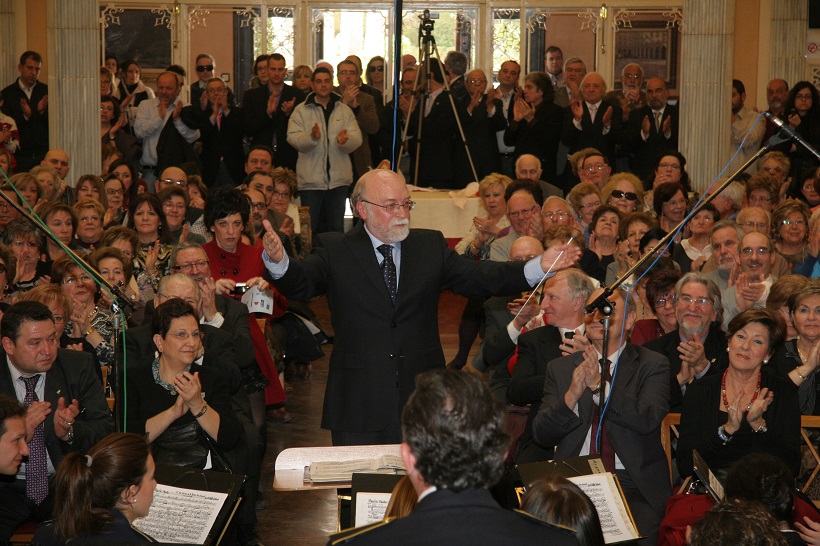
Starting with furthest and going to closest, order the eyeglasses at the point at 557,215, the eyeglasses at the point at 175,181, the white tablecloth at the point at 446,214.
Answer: the white tablecloth at the point at 446,214, the eyeglasses at the point at 175,181, the eyeglasses at the point at 557,215

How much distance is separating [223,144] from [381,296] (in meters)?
6.40

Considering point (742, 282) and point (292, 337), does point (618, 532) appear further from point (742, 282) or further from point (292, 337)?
point (292, 337)

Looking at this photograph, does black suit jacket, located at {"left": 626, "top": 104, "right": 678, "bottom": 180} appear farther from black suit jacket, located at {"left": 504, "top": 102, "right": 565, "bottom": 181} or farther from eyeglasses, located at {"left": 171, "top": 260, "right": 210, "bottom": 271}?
eyeglasses, located at {"left": 171, "top": 260, "right": 210, "bottom": 271}

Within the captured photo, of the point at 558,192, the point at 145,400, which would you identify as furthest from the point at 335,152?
the point at 145,400

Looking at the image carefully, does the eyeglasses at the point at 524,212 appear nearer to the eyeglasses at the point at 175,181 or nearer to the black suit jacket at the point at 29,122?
the eyeglasses at the point at 175,181

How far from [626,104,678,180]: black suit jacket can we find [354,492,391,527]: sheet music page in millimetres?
7249

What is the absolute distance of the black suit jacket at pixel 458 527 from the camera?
7.38 ft

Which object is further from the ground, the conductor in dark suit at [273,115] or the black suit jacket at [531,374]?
the conductor in dark suit at [273,115]

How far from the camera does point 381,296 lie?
461 cm

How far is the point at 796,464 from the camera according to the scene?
472 cm

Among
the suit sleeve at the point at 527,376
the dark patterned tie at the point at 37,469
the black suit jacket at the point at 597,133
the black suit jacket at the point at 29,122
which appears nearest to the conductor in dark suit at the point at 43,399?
the dark patterned tie at the point at 37,469

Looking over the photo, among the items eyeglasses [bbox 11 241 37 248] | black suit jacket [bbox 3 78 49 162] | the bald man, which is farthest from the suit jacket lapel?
black suit jacket [bbox 3 78 49 162]

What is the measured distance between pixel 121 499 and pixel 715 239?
4133 mm

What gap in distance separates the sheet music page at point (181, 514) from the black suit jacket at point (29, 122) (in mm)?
7155
